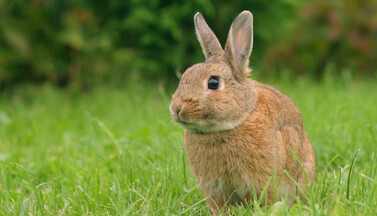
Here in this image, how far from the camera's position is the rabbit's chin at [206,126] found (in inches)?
110

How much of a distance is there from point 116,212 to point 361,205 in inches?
48.8

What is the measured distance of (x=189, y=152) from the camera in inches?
120

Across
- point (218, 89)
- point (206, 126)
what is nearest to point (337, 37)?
point (218, 89)

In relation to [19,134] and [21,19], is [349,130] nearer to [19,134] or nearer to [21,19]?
[19,134]

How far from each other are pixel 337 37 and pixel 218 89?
6689 mm

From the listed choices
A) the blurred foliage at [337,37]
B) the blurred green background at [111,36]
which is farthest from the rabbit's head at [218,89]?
the blurred foliage at [337,37]

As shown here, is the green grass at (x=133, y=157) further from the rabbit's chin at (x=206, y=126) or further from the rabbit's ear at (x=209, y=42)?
the rabbit's ear at (x=209, y=42)

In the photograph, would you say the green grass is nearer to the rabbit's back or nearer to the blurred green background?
the rabbit's back

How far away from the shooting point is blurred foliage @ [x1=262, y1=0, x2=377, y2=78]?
359 inches

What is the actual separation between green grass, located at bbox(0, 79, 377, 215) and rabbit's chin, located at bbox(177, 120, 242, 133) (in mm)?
366

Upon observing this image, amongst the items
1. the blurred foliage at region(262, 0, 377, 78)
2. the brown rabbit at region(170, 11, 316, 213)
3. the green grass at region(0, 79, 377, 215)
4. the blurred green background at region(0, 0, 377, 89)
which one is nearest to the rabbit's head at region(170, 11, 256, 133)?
the brown rabbit at region(170, 11, 316, 213)

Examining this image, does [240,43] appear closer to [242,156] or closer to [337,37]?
[242,156]

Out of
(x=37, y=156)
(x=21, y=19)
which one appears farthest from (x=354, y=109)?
(x=21, y=19)

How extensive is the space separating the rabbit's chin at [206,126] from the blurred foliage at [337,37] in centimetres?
660
